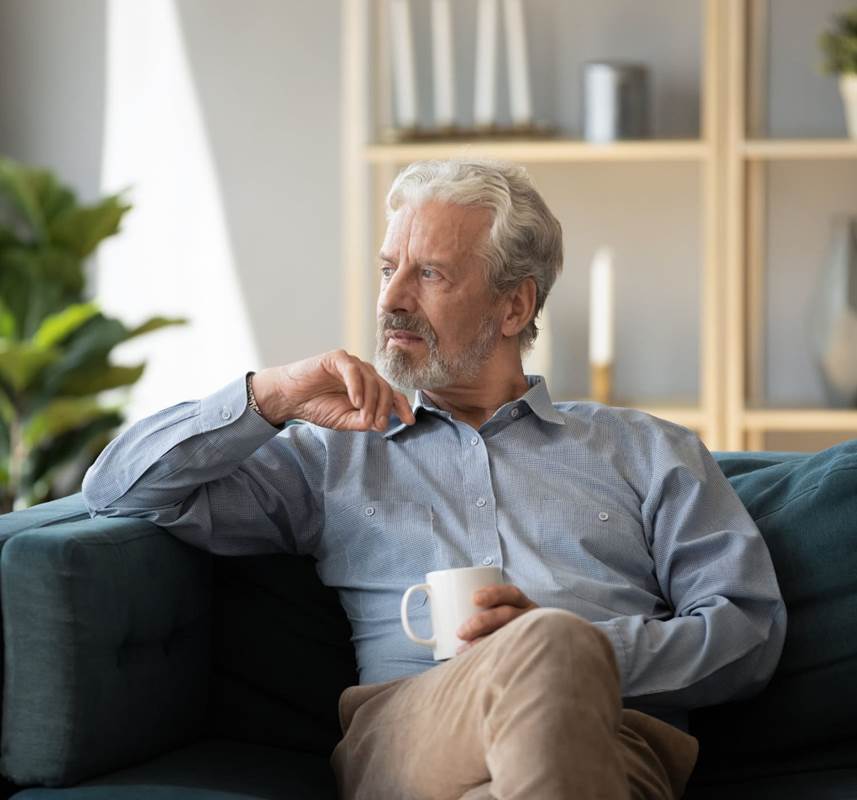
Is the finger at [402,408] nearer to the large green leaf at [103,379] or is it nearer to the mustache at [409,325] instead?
the mustache at [409,325]

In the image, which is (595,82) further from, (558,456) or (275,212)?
(558,456)

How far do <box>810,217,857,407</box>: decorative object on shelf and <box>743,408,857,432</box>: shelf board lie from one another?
0.09 metres

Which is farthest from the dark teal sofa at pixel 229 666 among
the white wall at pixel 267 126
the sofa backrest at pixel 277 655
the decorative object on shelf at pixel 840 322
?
the white wall at pixel 267 126

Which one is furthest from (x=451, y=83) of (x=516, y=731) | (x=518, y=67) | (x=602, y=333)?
(x=516, y=731)

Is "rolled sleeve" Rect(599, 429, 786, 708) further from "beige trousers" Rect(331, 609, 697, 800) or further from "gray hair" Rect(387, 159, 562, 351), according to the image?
"gray hair" Rect(387, 159, 562, 351)

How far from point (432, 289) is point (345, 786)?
0.74 meters

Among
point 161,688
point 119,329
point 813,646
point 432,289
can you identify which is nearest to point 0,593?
point 161,688

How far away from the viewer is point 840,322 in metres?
3.57

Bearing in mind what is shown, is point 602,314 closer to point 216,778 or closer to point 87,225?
point 87,225

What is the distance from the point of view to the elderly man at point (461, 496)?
66.9 inches

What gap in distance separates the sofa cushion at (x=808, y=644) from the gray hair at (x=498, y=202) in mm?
516

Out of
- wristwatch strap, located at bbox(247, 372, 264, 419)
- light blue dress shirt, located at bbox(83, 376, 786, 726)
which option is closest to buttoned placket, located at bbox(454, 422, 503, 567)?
light blue dress shirt, located at bbox(83, 376, 786, 726)

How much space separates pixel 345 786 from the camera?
66.9 inches

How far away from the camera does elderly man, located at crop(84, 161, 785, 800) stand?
5.57ft
